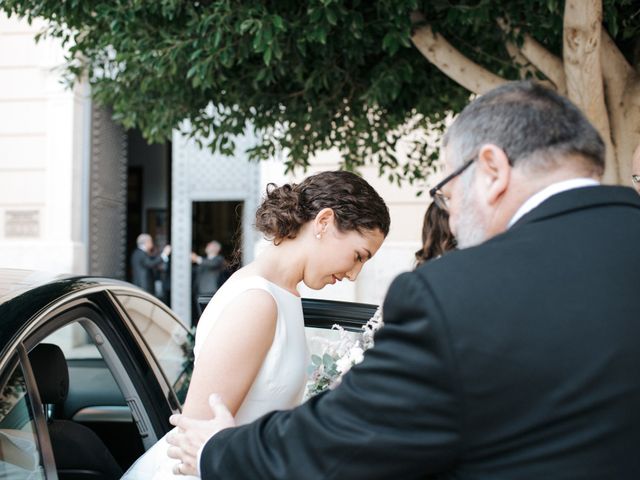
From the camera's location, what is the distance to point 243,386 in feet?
5.65

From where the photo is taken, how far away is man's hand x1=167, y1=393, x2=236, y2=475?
4.94 feet

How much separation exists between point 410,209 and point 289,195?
8.08 m

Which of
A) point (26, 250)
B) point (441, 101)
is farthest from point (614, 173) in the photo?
point (26, 250)

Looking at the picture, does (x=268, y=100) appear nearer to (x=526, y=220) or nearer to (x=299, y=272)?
(x=299, y=272)

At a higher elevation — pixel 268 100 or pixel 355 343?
pixel 268 100

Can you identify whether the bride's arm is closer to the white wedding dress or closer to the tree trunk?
the white wedding dress

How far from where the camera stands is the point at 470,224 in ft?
4.24

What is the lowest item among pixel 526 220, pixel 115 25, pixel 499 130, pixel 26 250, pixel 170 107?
pixel 26 250

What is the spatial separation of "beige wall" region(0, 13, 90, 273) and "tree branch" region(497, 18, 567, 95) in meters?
8.43

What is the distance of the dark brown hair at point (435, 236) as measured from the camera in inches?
109

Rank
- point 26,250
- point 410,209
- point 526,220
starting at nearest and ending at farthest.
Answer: point 526,220 < point 410,209 < point 26,250

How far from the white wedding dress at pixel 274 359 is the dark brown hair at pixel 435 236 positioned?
96 centimetres

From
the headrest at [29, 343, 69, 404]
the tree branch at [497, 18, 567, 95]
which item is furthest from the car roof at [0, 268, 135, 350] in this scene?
the tree branch at [497, 18, 567, 95]

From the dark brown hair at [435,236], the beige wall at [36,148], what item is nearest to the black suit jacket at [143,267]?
the beige wall at [36,148]
